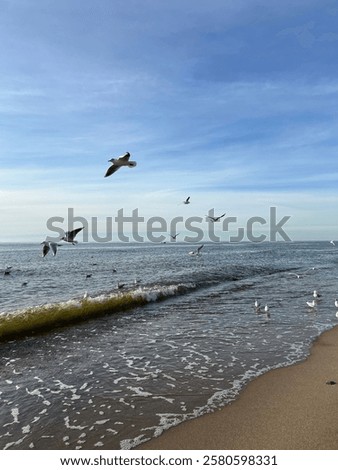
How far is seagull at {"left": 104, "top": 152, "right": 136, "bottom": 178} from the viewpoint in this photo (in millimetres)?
8727

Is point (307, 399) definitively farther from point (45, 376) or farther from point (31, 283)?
point (31, 283)

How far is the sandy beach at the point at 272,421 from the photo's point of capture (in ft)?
14.7

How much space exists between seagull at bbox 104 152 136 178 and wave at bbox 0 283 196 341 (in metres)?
5.65

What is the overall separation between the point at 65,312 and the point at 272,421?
31.1 feet

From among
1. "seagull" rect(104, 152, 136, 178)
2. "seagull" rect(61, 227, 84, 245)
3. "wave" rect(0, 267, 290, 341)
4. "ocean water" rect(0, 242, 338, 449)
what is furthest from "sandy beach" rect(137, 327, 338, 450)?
"wave" rect(0, 267, 290, 341)

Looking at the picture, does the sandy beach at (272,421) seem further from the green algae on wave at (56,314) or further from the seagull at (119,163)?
the green algae on wave at (56,314)

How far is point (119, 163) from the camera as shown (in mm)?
8938

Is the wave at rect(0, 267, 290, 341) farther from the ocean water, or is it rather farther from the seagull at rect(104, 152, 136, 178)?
the seagull at rect(104, 152, 136, 178)

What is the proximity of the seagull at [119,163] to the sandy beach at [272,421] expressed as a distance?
17.9 ft

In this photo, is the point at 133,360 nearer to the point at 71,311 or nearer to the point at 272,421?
the point at 272,421

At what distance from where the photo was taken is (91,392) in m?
6.45

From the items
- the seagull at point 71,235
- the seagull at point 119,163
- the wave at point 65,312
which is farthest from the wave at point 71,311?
the seagull at point 119,163
